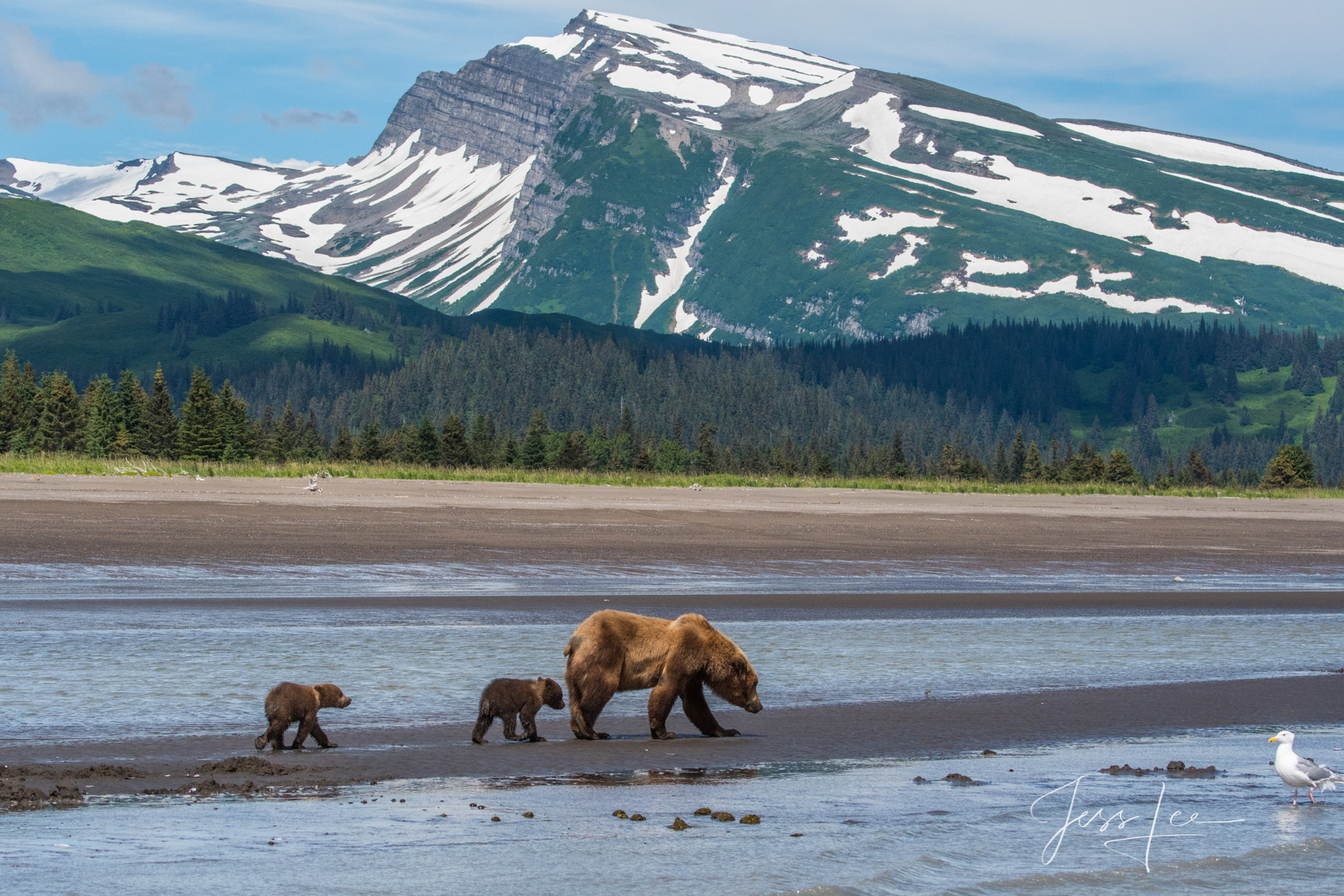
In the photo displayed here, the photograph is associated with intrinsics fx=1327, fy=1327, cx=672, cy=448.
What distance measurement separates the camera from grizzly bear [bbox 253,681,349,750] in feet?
39.8

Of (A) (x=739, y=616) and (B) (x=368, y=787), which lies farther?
(A) (x=739, y=616)

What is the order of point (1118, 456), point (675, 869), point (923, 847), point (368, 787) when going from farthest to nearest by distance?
point (1118, 456), point (368, 787), point (923, 847), point (675, 869)

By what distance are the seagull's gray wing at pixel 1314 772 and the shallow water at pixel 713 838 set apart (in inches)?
12.6

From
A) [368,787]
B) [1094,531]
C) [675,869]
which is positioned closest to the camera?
[675,869]

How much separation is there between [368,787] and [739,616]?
13.5 m

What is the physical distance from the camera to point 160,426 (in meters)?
106

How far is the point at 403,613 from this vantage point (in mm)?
23453

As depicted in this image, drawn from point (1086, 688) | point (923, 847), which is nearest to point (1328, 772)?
point (923, 847)

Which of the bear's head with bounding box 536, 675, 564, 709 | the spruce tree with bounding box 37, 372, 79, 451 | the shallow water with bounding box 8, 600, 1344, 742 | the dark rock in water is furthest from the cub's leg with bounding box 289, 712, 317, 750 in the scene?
the spruce tree with bounding box 37, 372, 79, 451

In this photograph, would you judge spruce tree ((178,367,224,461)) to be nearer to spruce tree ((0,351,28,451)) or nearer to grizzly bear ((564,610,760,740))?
spruce tree ((0,351,28,451))

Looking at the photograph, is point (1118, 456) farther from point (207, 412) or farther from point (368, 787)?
point (368, 787)

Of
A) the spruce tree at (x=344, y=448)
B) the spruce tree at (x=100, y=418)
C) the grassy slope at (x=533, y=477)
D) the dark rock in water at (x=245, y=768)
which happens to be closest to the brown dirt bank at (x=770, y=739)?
the dark rock in water at (x=245, y=768)

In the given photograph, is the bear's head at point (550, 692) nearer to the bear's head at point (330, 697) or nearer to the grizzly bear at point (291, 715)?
the bear's head at point (330, 697)

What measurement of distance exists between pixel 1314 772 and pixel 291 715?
8798 millimetres
